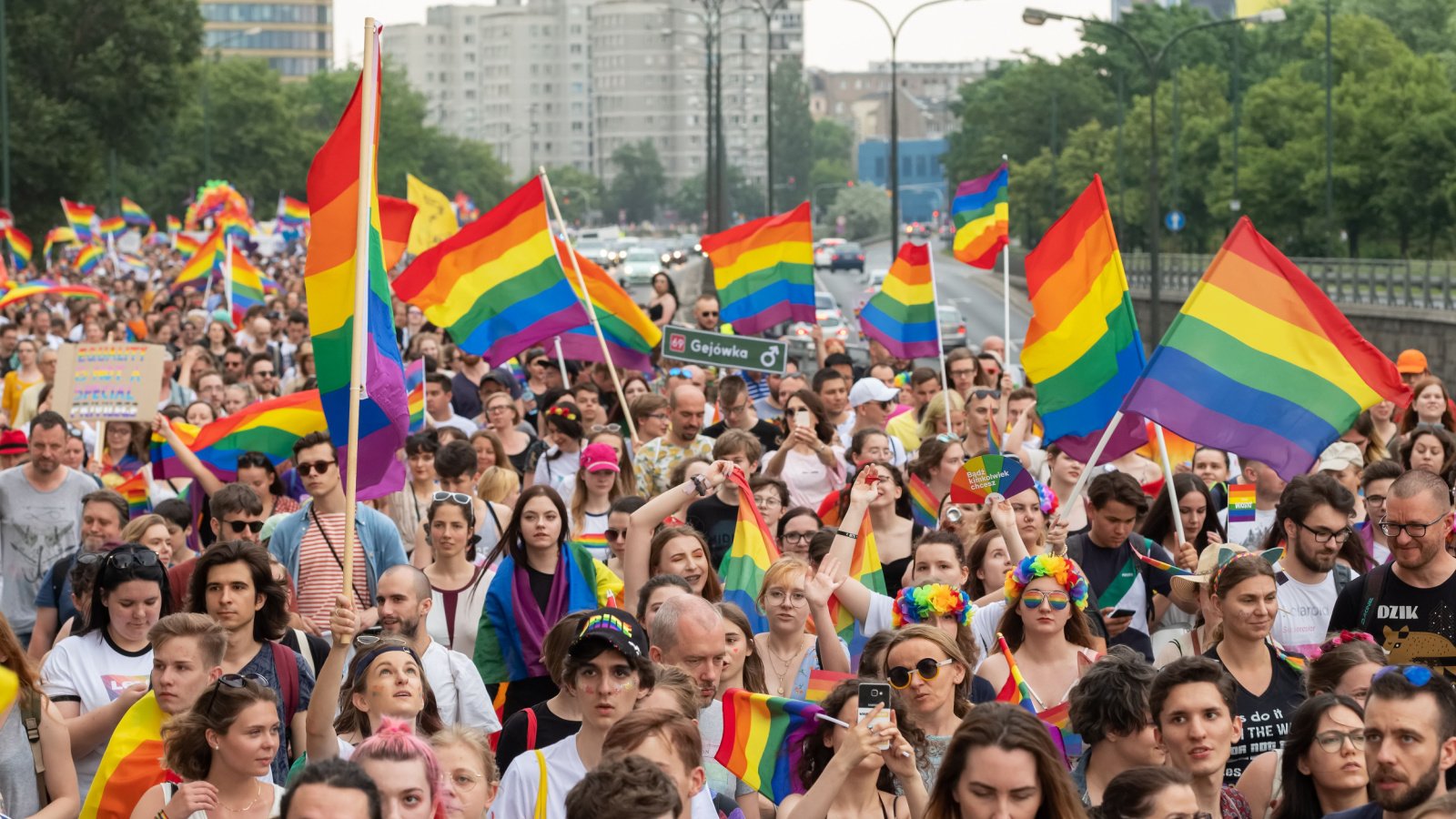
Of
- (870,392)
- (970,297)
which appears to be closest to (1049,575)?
(870,392)

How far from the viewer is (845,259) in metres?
84.6

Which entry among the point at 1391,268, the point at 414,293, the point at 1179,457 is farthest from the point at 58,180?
the point at 1179,457

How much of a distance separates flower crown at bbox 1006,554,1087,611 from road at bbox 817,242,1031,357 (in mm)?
30583

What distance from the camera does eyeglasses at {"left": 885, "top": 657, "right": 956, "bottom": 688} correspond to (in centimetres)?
631

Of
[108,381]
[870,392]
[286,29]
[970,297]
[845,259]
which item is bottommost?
[970,297]

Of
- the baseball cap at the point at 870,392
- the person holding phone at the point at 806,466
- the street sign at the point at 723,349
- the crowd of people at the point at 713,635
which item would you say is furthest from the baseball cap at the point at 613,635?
the street sign at the point at 723,349

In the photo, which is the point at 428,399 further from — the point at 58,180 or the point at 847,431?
the point at 58,180

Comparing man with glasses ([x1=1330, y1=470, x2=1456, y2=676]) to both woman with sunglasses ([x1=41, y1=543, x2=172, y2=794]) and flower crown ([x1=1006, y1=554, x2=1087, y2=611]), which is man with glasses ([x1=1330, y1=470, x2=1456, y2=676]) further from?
woman with sunglasses ([x1=41, y1=543, x2=172, y2=794])

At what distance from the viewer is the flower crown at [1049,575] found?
741 centimetres

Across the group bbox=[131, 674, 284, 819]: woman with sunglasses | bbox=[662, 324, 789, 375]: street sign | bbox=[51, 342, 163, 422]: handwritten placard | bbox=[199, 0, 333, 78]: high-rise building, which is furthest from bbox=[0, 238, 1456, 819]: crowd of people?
bbox=[199, 0, 333, 78]: high-rise building

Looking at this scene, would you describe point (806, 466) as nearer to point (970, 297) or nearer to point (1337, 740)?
point (1337, 740)

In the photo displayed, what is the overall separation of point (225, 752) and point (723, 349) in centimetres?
843

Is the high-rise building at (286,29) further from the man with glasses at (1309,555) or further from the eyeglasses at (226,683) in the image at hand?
the eyeglasses at (226,683)

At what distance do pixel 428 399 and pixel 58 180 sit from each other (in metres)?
41.0
